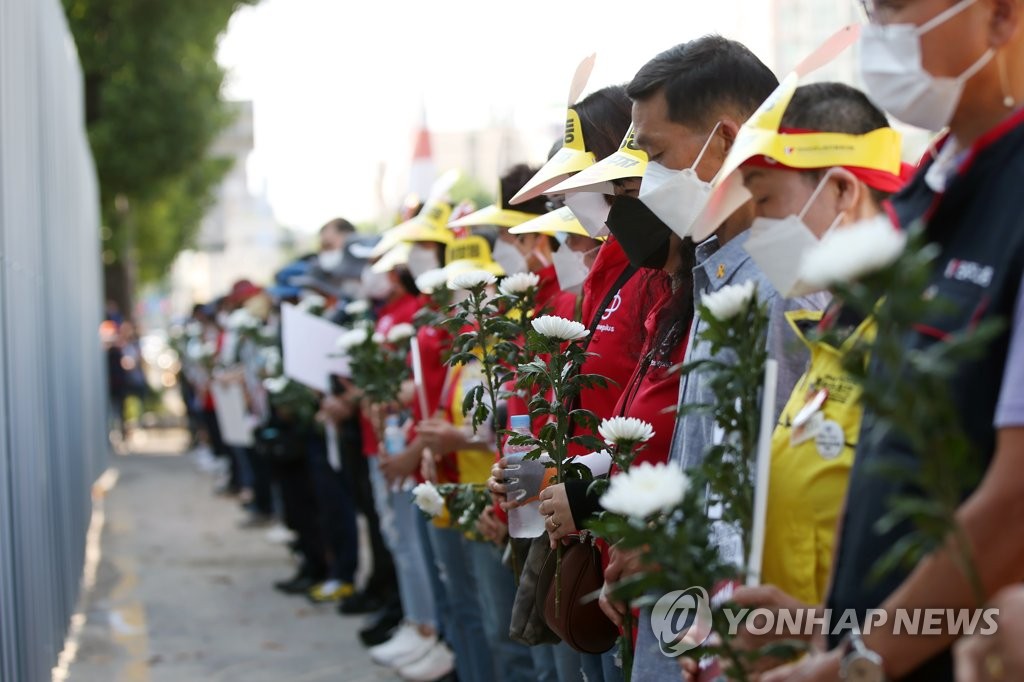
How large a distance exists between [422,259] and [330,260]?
9.91 ft

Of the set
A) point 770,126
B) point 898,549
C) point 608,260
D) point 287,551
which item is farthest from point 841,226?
point 287,551

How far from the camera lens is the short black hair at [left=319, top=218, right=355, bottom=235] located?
1025 cm

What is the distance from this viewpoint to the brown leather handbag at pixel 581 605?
4.03m

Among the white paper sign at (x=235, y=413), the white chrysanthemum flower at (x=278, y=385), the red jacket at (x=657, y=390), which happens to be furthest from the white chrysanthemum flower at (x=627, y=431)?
the white paper sign at (x=235, y=413)

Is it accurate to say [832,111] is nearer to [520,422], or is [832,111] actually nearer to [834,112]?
[834,112]

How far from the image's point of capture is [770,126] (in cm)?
294

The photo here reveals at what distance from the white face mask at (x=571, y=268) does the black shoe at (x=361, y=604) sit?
5092 mm

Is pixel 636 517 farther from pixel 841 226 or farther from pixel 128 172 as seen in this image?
pixel 128 172

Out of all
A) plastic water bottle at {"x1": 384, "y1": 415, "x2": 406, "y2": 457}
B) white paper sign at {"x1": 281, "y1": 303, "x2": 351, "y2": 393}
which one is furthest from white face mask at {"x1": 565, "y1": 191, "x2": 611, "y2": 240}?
white paper sign at {"x1": 281, "y1": 303, "x2": 351, "y2": 393}

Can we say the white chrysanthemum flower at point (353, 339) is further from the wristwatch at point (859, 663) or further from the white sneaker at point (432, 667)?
the wristwatch at point (859, 663)

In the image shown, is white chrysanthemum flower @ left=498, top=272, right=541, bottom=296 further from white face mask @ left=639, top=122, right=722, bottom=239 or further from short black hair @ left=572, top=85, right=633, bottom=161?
white face mask @ left=639, top=122, right=722, bottom=239

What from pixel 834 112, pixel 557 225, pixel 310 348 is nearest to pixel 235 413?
pixel 310 348

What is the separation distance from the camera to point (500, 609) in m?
5.50

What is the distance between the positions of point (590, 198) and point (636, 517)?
2.05 metres
